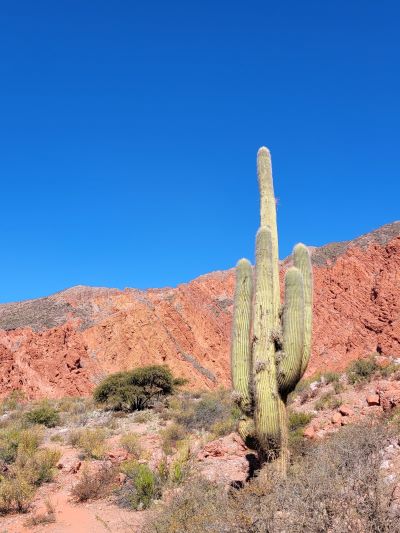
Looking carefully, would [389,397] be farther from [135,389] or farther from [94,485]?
[135,389]

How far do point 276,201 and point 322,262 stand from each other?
93.8 feet

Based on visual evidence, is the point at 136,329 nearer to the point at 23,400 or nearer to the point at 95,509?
the point at 23,400

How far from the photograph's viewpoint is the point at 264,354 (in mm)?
6957

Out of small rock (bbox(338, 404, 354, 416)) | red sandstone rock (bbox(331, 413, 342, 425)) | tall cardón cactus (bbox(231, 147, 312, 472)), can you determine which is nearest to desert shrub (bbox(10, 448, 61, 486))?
tall cardón cactus (bbox(231, 147, 312, 472))

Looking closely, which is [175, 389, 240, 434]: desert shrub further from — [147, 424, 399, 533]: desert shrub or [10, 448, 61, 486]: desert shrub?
[147, 424, 399, 533]: desert shrub

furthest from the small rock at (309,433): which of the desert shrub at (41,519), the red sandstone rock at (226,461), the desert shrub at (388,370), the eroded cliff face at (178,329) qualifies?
the eroded cliff face at (178,329)

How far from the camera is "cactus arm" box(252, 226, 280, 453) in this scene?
6.66 meters

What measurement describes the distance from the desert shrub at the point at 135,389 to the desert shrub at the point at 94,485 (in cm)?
971

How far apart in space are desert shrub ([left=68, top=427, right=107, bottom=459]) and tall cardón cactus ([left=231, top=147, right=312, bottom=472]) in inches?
198

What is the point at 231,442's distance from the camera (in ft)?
34.8

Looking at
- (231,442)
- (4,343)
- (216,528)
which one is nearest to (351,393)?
(231,442)

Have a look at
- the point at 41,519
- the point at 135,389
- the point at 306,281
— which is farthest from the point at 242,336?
the point at 135,389

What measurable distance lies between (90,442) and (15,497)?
3.96m

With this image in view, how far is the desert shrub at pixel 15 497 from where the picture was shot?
7559mm
